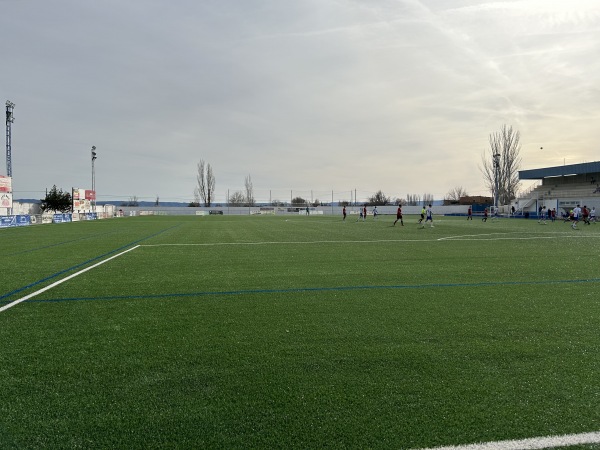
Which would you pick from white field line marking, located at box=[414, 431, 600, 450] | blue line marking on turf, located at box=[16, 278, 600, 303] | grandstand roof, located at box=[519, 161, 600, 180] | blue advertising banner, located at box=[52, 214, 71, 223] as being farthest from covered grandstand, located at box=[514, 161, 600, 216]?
blue advertising banner, located at box=[52, 214, 71, 223]

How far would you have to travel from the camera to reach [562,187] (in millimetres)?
63062

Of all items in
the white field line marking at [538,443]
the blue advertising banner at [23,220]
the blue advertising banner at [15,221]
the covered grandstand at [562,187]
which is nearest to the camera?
the white field line marking at [538,443]

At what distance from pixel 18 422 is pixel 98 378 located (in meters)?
0.74

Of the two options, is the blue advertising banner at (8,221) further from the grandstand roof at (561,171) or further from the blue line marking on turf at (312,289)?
the grandstand roof at (561,171)

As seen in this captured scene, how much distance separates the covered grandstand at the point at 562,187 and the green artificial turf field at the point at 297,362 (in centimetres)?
5299

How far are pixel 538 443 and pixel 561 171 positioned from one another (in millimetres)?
73000

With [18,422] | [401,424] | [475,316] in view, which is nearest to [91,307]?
[18,422]

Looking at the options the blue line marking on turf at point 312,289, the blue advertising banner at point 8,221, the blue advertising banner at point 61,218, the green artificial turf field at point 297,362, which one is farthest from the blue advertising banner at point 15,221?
the blue line marking on turf at point 312,289

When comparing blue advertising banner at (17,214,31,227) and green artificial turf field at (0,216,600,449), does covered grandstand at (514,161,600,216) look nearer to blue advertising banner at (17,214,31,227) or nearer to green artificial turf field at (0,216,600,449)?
green artificial turf field at (0,216,600,449)

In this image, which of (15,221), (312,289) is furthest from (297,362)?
(15,221)

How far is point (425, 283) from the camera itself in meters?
7.77

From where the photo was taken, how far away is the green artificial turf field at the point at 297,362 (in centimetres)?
270

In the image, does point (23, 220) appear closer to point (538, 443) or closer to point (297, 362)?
point (297, 362)

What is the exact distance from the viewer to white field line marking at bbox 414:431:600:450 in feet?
8.22
